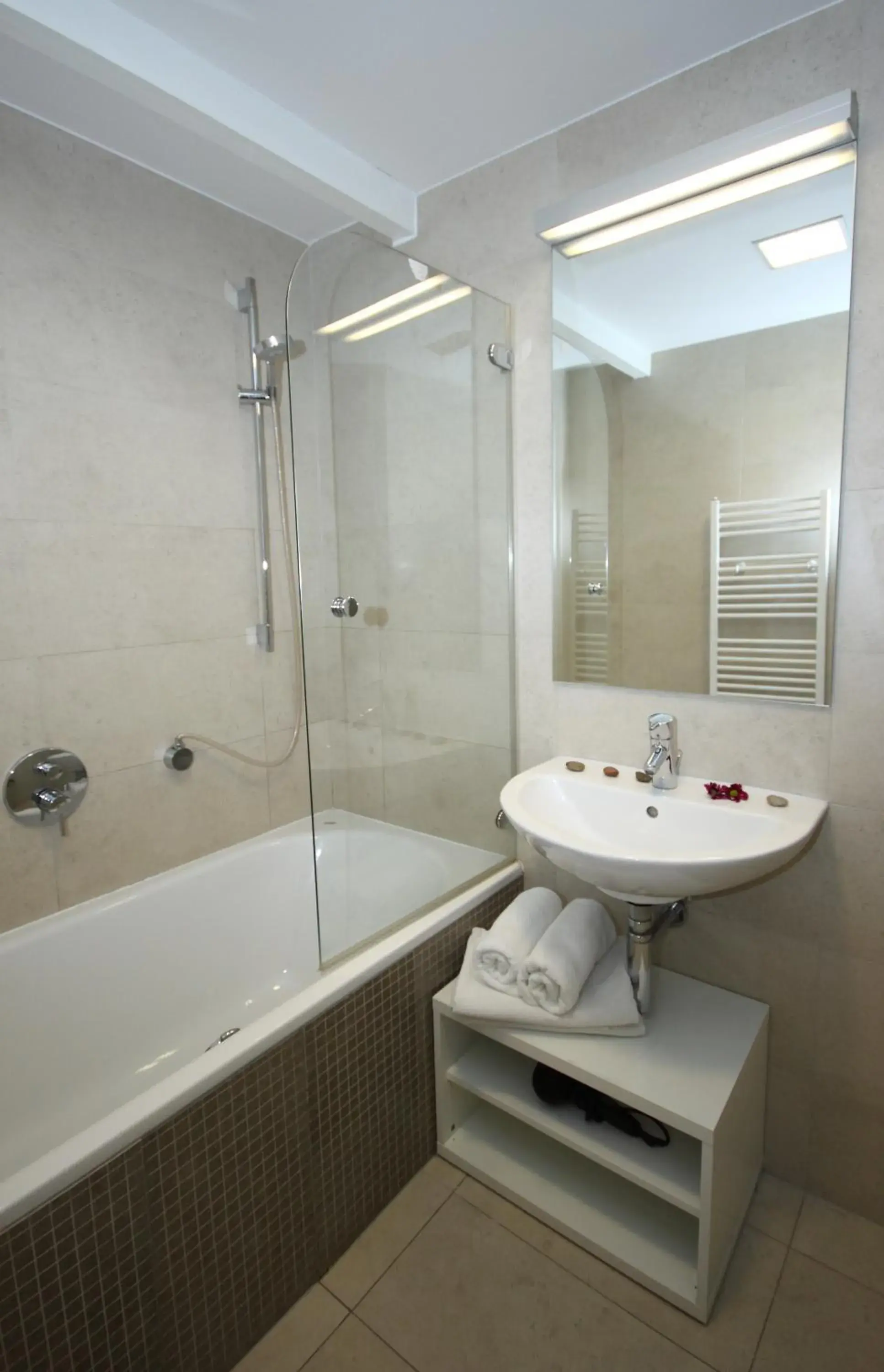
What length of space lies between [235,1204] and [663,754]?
1.20m

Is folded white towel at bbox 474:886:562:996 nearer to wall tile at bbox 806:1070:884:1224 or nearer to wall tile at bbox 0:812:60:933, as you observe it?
wall tile at bbox 806:1070:884:1224

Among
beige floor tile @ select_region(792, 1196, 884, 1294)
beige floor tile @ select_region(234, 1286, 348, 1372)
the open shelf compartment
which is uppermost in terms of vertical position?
the open shelf compartment

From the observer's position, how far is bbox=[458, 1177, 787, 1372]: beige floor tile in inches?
48.5

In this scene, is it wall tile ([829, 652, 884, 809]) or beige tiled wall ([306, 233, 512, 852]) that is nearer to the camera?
wall tile ([829, 652, 884, 809])

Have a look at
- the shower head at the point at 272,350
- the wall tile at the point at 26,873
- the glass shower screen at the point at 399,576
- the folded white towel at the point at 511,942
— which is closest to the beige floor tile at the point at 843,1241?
the folded white towel at the point at 511,942

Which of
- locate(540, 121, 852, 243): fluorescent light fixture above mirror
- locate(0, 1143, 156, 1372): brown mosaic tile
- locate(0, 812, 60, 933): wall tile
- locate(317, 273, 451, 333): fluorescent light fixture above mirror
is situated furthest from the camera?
locate(0, 812, 60, 933): wall tile

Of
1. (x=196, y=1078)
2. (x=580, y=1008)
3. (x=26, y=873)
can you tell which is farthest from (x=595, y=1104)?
(x=26, y=873)

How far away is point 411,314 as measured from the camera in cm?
162

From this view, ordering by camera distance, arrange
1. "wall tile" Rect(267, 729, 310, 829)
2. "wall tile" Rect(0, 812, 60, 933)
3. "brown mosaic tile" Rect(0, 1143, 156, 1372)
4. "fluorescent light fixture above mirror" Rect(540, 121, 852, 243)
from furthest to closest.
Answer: "wall tile" Rect(267, 729, 310, 829), "wall tile" Rect(0, 812, 60, 933), "fluorescent light fixture above mirror" Rect(540, 121, 852, 243), "brown mosaic tile" Rect(0, 1143, 156, 1372)

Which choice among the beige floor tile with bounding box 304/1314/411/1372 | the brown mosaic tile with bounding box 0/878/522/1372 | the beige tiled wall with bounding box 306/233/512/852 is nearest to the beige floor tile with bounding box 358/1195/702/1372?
the beige floor tile with bounding box 304/1314/411/1372

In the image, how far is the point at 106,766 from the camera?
5.88 feet

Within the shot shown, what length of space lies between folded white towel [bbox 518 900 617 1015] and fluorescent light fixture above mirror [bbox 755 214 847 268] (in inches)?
58.6

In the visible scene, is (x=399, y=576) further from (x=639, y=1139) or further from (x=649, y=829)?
(x=639, y=1139)

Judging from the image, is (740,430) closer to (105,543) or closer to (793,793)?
(793,793)
